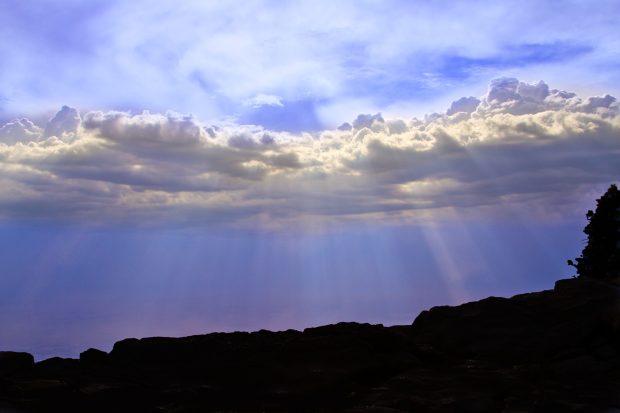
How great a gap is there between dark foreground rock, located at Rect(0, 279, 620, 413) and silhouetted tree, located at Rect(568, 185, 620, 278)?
33268 mm

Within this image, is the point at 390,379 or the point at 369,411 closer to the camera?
the point at 369,411

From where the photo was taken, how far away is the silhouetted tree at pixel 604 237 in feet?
192

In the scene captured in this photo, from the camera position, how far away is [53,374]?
2269 cm

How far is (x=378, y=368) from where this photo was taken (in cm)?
2277

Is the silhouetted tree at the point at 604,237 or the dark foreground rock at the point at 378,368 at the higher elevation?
the silhouetted tree at the point at 604,237

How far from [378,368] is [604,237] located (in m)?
46.0

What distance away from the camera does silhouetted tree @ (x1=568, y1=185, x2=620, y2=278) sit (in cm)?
5865

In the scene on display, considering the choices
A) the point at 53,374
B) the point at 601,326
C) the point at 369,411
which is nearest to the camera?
the point at 369,411

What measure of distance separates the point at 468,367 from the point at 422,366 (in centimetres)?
175

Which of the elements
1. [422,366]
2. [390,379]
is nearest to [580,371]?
[422,366]

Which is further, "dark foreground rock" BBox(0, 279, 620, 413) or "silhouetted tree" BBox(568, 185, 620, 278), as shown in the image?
"silhouetted tree" BBox(568, 185, 620, 278)

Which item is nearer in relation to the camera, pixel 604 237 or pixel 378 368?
pixel 378 368

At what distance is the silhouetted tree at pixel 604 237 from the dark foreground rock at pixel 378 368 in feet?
109

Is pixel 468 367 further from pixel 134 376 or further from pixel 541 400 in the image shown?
pixel 134 376
